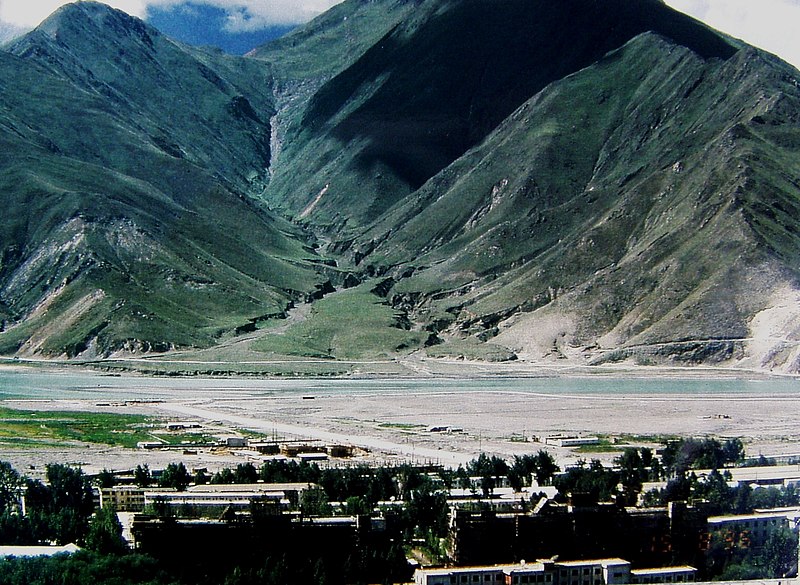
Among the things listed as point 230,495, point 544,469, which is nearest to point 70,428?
point 230,495

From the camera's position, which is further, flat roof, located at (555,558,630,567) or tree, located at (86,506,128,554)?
tree, located at (86,506,128,554)

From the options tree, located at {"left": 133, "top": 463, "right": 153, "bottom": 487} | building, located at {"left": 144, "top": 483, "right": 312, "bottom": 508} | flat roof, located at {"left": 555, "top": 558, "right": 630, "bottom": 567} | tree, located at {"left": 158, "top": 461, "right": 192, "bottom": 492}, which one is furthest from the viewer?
tree, located at {"left": 133, "top": 463, "right": 153, "bottom": 487}

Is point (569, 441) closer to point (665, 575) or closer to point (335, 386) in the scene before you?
point (665, 575)

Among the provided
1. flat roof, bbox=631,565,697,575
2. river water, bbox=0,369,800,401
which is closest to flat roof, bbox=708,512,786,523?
flat roof, bbox=631,565,697,575

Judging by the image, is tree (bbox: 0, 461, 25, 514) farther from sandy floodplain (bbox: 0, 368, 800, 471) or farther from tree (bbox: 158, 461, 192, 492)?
sandy floodplain (bbox: 0, 368, 800, 471)

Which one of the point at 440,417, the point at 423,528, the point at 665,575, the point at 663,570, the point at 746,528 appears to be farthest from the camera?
the point at 440,417

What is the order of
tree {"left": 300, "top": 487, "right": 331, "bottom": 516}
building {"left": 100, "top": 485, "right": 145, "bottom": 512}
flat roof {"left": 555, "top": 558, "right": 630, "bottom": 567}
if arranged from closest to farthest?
flat roof {"left": 555, "top": 558, "right": 630, "bottom": 567} < tree {"left": 300, "top": 487, "right": 331, "bottom": 516} < building {"left": 100, "top": 485, "right": 145, "bottom": 512}
